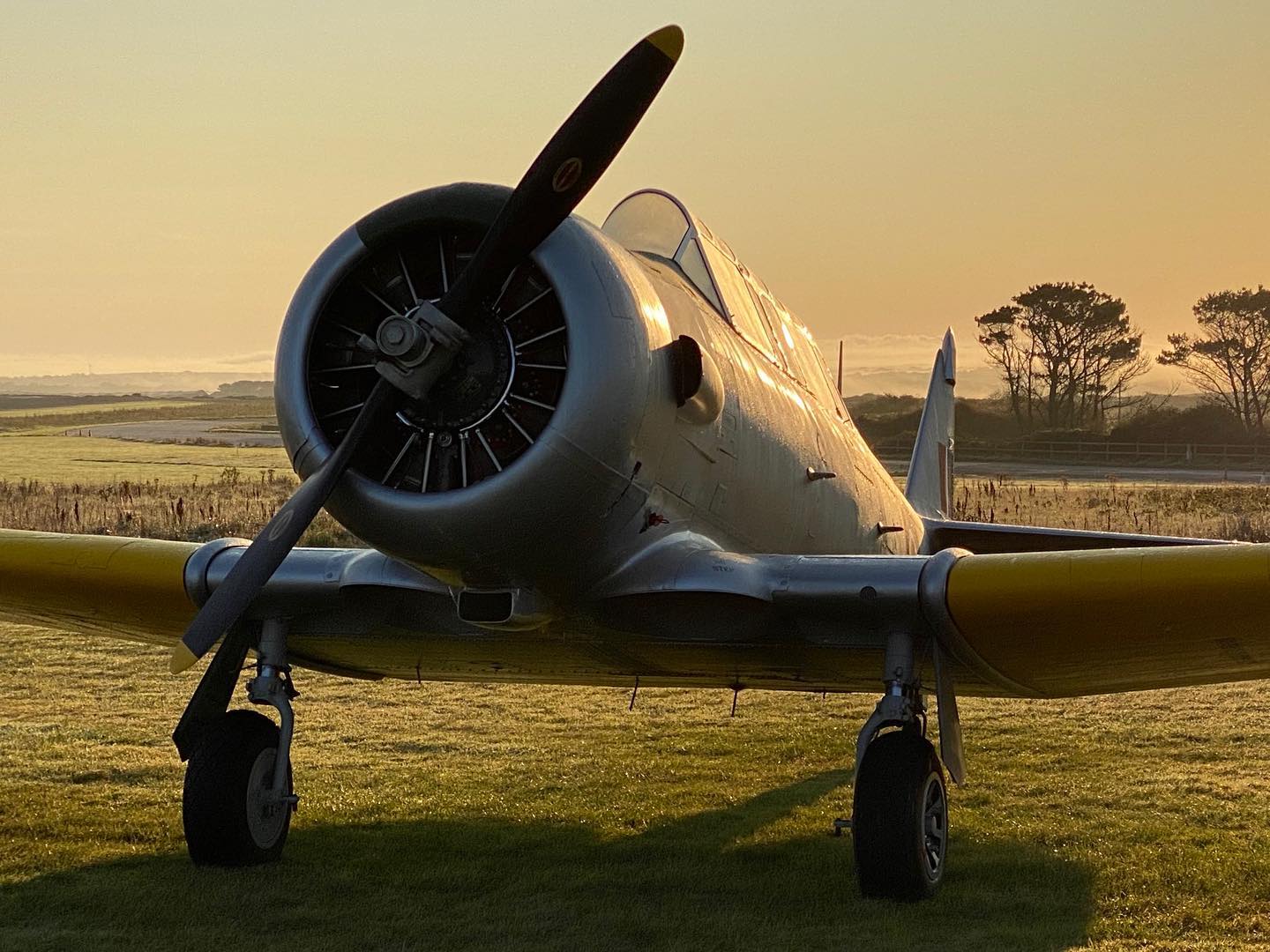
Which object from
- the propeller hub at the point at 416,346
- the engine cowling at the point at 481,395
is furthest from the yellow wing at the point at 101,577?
the propeller hub at the point at 416,346

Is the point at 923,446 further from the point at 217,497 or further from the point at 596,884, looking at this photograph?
the point at 217,497

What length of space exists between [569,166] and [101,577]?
332 centimetres

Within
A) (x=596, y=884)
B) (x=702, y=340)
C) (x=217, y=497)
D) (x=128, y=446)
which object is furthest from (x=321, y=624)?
(x=128, y=446)

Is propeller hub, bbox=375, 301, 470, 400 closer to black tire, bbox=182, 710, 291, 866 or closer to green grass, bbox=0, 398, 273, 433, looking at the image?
black tire, bbox=182, 710, 291, 866

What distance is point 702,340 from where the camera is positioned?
6043 mm

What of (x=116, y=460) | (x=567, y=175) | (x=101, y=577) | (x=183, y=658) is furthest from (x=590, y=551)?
(x=116, y=460)

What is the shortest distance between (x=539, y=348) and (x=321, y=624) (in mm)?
2177

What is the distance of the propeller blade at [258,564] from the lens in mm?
5188

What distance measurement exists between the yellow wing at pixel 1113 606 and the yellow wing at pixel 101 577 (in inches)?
137

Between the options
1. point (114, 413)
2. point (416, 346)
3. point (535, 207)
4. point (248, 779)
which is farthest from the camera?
point (114, 413)

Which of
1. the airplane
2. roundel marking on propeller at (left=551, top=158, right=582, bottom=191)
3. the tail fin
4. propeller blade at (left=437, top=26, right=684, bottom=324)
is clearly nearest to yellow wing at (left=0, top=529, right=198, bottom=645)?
the airplane

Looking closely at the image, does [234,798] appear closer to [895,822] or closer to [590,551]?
[590,551]

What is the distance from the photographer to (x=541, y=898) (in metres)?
5.80

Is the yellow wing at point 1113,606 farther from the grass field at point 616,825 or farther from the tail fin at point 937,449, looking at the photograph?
the tail fin at point 937,449
